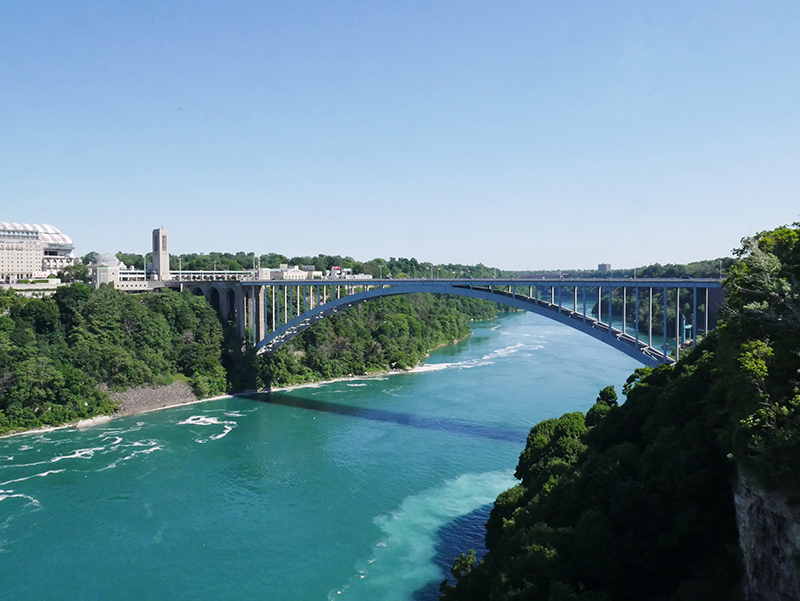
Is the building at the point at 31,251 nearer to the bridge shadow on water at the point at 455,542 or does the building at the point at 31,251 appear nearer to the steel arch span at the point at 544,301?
the steel arch span at the point at 544,301

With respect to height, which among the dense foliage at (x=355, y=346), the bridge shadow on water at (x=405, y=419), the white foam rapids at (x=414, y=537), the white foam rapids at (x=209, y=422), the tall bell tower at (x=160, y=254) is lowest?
the white foam rapids at (x=414, y=537)

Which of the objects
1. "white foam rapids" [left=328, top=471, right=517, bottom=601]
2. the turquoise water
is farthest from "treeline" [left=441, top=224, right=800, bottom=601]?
the turquoise water

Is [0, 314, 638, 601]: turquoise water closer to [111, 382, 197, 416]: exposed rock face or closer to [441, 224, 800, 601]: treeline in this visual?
[111, 382, 197, 416]: exposed rock face

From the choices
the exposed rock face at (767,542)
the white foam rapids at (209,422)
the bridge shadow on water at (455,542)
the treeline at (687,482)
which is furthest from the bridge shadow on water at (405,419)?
the exposed rock face at (767,542)

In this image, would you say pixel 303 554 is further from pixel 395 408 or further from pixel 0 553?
pixel 395 408

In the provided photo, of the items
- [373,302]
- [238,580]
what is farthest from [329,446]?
[373,302]

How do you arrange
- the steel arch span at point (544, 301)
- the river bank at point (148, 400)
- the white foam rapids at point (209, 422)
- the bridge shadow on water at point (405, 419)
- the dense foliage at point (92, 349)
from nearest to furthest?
the steel arch span at point (544, 301) → the bridge shadow on water at point (405, 419) → the dense foliage at point (92, 349) → the river bank at point (148, 400) → the white foam rapids at point (209, 422)

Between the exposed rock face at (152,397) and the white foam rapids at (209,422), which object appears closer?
the white foam rapids at (209,422)
